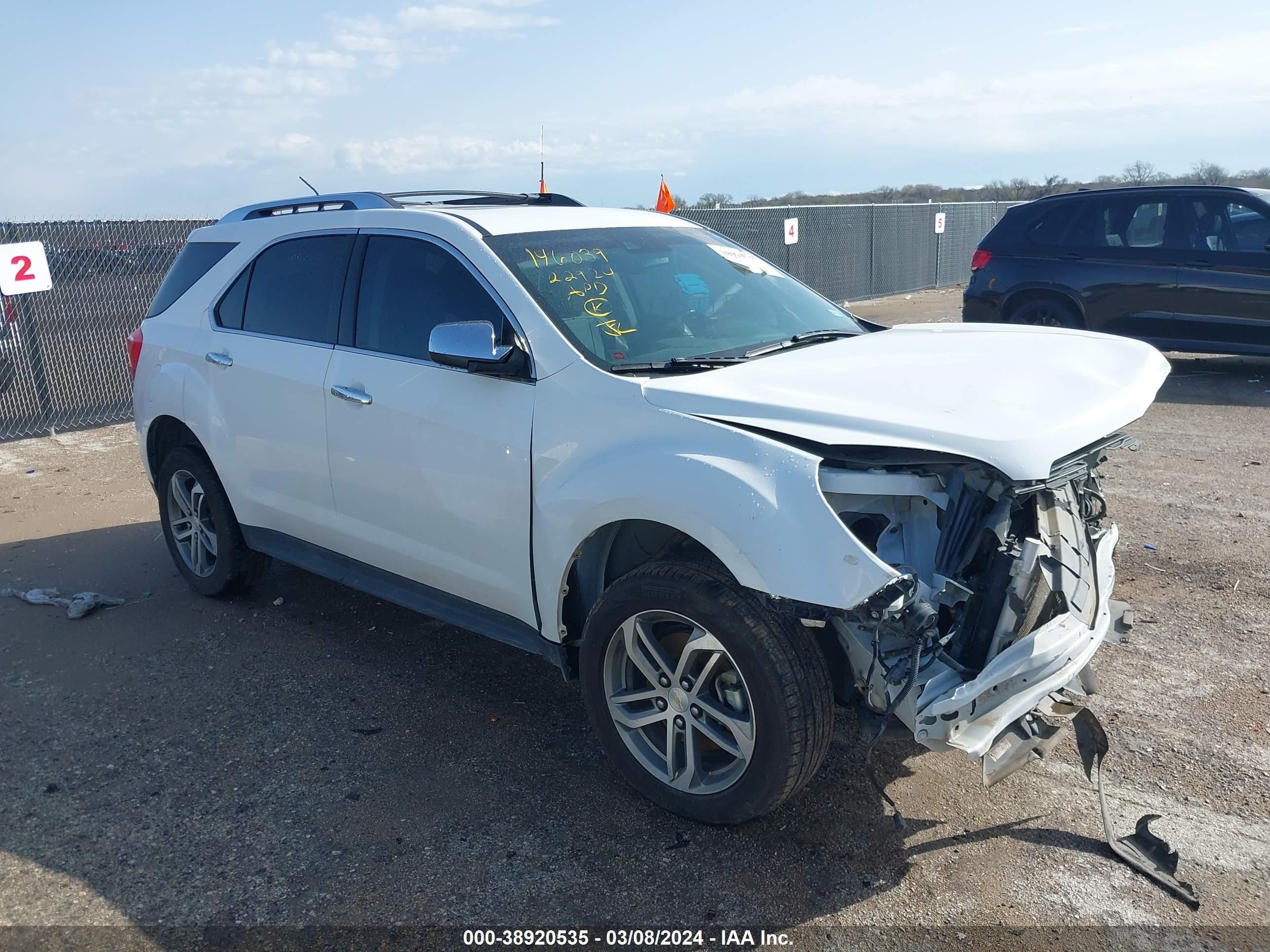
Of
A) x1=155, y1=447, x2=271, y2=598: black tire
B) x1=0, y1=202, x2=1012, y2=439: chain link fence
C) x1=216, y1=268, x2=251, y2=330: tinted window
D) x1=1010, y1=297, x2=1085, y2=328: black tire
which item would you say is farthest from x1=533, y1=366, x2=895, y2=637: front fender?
x1=1010, y1=297, x2=1085, y2=328: black tire

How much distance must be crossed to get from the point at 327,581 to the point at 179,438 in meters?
1.10

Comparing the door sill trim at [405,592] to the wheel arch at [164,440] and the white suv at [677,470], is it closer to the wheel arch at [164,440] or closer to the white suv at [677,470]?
the white suv at [677,470]

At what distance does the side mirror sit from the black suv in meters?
8.47

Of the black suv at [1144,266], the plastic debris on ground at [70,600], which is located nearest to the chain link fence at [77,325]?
the plastic debris on ground at [70,600]

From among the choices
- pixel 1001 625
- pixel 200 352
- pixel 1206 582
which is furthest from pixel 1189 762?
pixel 200 352

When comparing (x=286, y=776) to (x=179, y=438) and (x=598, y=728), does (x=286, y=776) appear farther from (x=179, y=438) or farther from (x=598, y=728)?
(x=179, y=438)

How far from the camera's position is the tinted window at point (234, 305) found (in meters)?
5.15

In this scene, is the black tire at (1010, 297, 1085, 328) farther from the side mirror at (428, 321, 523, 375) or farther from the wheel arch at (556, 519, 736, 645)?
the side mirror at (428, 321, 523, 375)

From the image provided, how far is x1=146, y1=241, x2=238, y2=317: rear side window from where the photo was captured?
5.40 meters

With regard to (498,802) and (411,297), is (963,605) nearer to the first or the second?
(498,802)

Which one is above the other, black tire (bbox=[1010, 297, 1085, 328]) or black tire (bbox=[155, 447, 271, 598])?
black tire (bbox=[1010, 297, 1085, 328])

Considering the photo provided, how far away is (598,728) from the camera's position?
360cm

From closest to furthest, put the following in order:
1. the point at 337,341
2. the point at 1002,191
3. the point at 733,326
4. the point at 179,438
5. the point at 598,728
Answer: the point at 598,728, the point at 733,326, the point at 337,341, the point at 179,438, the point at 1002,191

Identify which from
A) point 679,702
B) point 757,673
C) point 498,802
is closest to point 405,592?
point 498,802
